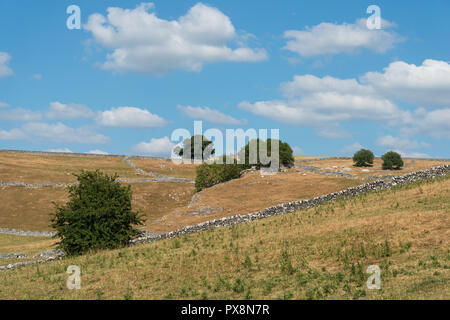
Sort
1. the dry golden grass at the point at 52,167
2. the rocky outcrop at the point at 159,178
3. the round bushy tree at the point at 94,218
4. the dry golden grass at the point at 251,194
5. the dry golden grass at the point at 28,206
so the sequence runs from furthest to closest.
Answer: the rocky outcrop at the point at 159,178
the dry golden grass at the point at 52,167
the dry golden grass at the point at 28,206
the dry golden grass at the point at 251,194
the round bushy tree at the point at 94,218

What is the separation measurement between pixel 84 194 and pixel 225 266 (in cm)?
1936

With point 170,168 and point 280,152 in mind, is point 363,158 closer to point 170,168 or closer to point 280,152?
point 280,152

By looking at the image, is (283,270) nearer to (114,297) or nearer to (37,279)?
(114,297)

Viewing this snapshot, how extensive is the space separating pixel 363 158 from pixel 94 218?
318 ft

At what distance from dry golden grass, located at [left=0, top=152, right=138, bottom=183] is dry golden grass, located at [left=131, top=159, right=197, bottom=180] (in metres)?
5.11

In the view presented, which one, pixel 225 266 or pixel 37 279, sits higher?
pixel 225 266

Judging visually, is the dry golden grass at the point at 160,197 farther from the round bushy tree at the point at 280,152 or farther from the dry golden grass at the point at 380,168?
the dry golden grass at the point at 380,168

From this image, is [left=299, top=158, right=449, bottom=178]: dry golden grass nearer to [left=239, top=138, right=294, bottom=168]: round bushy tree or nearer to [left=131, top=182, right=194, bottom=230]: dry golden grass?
[left=239, top=138, right=294, bottom=168]: round bushy tree

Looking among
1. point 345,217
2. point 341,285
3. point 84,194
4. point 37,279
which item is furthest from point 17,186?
point 341,285

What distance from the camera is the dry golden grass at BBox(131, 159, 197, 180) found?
399ft

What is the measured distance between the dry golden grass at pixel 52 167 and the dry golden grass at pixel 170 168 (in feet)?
16.8

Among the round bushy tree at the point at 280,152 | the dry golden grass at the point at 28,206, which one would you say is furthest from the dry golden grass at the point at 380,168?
the dry golden grass at the point at 28,206

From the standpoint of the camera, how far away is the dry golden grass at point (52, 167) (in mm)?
99688
